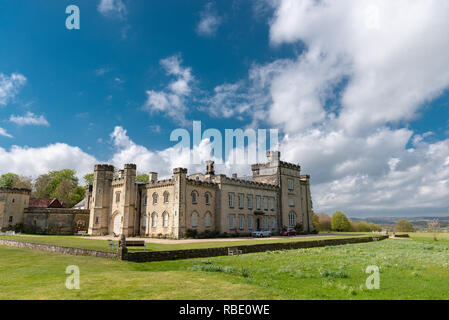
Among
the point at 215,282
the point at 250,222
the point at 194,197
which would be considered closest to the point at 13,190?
the point at 194,197

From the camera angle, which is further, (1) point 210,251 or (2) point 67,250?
(1) point 210,251

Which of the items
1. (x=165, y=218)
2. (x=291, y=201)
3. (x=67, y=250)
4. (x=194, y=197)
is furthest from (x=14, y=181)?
(x=67, y=250)

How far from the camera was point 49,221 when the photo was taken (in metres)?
44.9

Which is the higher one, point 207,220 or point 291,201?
point 291,201

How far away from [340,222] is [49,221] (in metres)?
53.6

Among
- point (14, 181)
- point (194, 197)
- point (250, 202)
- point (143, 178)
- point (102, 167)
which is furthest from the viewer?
point (143, 178)

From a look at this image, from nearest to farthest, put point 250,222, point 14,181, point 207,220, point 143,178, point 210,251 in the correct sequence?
point 210,251, point 207,220, point 250,222, point 14,181, point 143,178

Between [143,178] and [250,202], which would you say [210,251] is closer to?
[250,202]

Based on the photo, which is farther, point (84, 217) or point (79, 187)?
point (79, 187)

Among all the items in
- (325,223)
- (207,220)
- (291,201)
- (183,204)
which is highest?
(291,201)

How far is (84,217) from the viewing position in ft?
156
